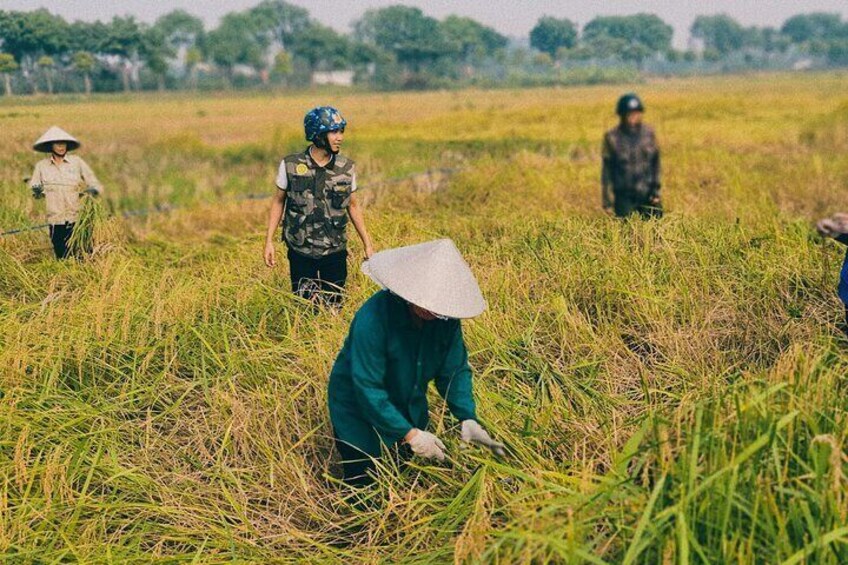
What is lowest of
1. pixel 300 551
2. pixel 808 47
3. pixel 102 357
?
pixel 300 551

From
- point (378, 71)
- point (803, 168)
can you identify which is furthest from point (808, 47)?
point (803, 168)

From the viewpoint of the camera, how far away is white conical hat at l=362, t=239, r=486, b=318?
2.07 metres

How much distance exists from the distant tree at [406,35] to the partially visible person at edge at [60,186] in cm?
7079

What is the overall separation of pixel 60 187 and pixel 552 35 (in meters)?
120

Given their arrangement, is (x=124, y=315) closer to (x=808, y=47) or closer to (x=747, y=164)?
(x=747, y=164)

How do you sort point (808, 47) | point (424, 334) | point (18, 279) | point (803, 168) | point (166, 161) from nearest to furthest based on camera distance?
point (424, 334)
point (18, 279)
point (803, 168)
point (166, 161)
point (808, 47)

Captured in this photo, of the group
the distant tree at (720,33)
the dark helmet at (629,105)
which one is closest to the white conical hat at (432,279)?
the dark helmet at (629,105)

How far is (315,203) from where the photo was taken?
3934 millimetres

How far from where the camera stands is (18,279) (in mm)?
4625

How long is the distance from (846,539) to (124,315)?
3.02 metres

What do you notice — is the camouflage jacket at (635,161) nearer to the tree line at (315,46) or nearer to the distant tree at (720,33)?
the tree line at (315,46)

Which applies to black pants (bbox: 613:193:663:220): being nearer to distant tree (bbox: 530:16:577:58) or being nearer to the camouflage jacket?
the camouflage jacket

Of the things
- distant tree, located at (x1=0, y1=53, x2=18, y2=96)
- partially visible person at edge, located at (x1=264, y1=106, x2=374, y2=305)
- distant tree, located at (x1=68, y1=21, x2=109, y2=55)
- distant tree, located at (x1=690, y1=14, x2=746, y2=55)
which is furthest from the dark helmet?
distant tree, located at (x1=690, y1=14, x2=746, y2=55)

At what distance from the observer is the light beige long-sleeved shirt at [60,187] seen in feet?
17.1
